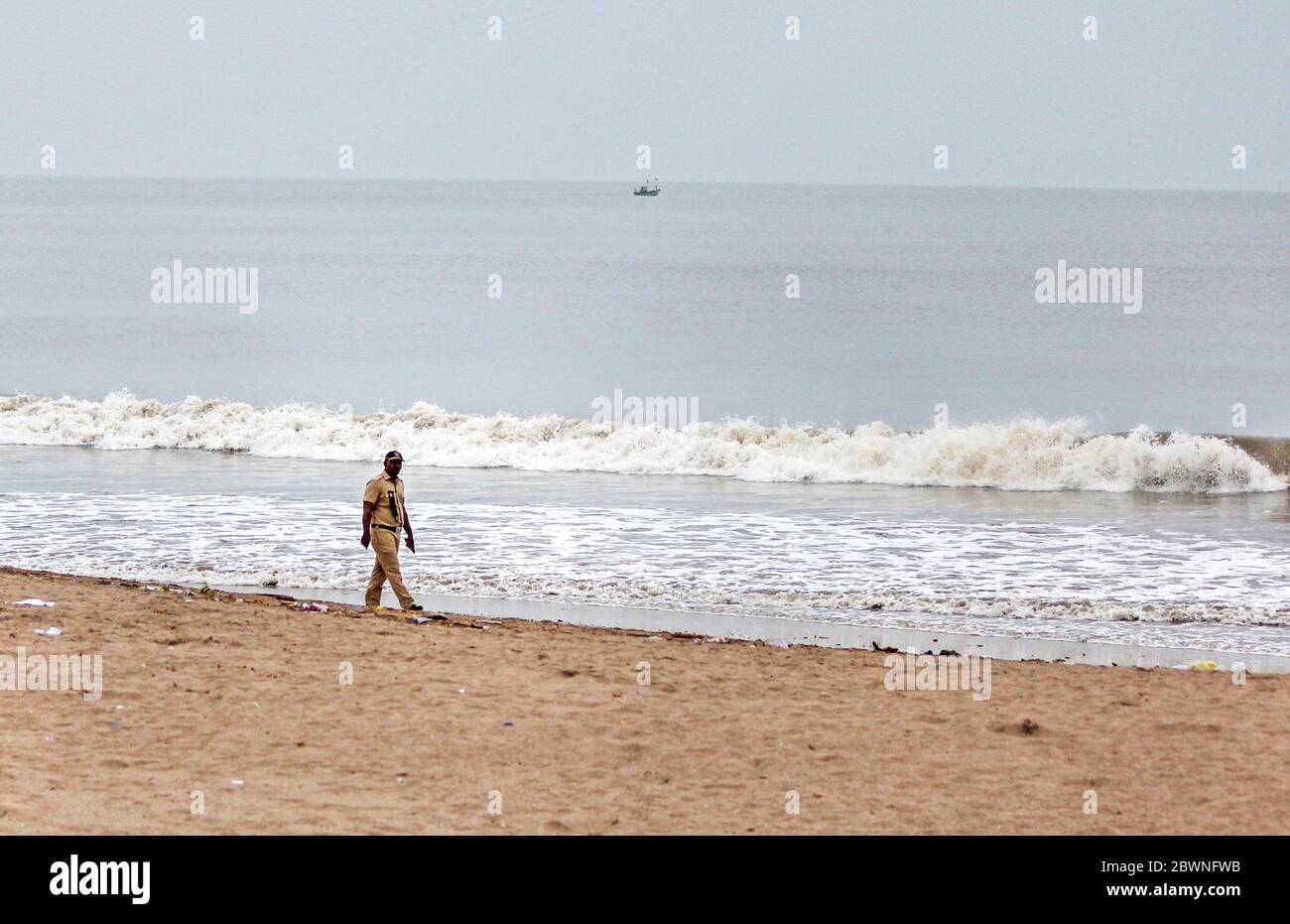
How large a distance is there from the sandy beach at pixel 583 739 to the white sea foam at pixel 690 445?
14.1 m

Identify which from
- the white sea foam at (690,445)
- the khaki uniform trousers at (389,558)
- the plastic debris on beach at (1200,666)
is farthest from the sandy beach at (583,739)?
the white sea foam at (690,445)

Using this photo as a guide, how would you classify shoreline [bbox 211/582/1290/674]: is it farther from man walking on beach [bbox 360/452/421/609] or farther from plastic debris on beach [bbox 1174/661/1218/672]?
man walking on beach [bbox 360/452/421/609]

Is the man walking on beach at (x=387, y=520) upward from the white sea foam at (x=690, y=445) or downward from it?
downward

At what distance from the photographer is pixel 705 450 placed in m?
28.0

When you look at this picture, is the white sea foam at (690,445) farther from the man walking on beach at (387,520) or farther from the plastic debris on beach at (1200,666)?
the man walking on beach at (387,520)

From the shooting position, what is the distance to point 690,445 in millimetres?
28344

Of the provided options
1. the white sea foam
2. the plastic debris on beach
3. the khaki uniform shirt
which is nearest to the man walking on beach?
the khaki uniform shirt

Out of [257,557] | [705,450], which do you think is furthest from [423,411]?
[257,557]

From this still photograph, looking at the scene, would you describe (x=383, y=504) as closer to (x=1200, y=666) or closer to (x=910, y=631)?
(x=910, y=631)

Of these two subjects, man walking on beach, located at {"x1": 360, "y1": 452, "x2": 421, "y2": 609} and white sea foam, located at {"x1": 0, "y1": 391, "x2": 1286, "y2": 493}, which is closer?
man walking on beach, located at {"x1": 360, "y1": 452, "x2": 421, "y2": 609}

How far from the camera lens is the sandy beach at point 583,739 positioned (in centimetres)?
820

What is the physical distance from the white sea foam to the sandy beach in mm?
14098

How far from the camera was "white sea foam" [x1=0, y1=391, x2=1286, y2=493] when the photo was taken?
25.8 m
